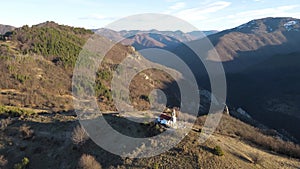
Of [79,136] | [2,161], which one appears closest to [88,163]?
[79,136]

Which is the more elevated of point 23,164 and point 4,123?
point 4,123

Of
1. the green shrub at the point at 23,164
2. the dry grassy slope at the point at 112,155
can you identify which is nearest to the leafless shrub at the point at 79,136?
the dry grassy slope at the point at 112,155

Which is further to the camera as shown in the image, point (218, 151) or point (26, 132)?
point (26, 132)

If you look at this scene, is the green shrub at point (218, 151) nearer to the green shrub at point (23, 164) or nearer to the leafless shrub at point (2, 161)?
the green shrub at point (23, 164)

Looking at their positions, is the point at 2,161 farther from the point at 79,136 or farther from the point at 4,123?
the point at 79,136

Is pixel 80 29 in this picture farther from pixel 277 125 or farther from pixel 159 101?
pixel 277 125

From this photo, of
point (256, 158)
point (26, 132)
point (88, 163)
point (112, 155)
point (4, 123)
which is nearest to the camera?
point (88, 163)
